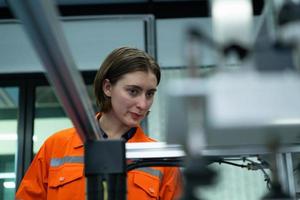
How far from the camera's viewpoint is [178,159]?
31.2 inches

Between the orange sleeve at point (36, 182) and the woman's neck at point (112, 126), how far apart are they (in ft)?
0.55

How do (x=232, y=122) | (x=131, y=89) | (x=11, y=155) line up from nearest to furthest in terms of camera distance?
(x=232, y=122) → (x=131, y=89) → (x=11, y=155)

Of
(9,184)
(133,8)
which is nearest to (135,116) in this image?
(9,184)

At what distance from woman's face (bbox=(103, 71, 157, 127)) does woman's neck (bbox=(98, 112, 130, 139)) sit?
0.23 ft

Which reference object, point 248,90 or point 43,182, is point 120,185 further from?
point 43,182

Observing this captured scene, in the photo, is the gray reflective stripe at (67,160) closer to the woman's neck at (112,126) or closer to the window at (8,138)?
the woman's neck at (112,126)

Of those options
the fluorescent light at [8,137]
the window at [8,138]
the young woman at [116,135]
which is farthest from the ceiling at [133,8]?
the young woman at [116,135]

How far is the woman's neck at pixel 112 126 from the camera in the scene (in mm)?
1233

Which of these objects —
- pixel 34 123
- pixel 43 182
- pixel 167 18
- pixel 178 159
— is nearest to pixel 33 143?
pixel 34 123

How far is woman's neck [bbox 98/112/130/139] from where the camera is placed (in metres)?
1.23

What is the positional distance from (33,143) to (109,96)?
1.80 metres

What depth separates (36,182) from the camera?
3.97 feet

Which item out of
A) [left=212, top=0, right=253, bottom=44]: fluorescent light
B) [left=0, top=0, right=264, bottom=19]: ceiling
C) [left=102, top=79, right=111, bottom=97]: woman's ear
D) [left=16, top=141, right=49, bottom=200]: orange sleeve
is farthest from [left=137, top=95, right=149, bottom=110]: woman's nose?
[left=0, top=0, right=264, bottom=19]: ceiling

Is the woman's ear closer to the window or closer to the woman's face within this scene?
the woman's face
